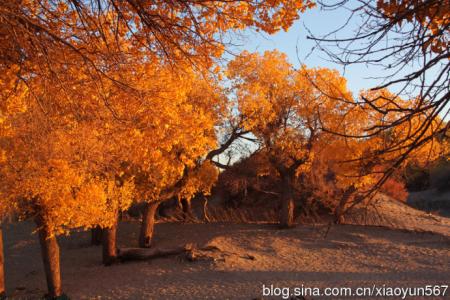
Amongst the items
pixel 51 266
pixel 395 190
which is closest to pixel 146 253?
pixel 51 266

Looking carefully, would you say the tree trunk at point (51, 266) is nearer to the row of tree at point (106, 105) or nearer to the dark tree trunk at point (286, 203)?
the row of tree at point (106, 105)

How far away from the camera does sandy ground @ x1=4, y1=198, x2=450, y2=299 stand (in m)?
9.86

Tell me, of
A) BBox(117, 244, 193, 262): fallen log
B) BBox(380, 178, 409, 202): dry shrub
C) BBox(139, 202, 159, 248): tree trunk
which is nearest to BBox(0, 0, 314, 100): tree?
BBox(117, 244, 193, 262): fallen log

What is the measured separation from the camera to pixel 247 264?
38.9 feet

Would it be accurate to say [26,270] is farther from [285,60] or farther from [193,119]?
[285,60]

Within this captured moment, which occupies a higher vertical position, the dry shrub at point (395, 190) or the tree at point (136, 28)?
the tree at point (136, 28)

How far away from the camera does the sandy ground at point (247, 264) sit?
986 centimetres

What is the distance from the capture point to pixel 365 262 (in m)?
11.9

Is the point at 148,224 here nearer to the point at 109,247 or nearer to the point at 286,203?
the point at 109,247

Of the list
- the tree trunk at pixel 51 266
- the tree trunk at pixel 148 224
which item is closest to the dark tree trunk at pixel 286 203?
the tree trunk at pixel 148 224

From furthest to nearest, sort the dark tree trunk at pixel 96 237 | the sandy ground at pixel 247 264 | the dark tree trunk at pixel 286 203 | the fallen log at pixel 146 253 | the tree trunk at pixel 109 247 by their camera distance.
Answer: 1. the dark tree trunk at pixel 96 237
2. the dark tree trunk at pixel 286 203
3. the tree trunk at pixel 109 247
4. the fallen log at pixel 146 253
5. the sandy ground at pixel 247 264

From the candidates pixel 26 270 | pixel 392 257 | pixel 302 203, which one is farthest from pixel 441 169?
pixel 26 270

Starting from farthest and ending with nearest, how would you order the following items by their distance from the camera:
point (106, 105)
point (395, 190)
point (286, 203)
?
point (395, 190), point (286, 203), point (106, 105)

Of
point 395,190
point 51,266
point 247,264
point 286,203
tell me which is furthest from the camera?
point 395,190
